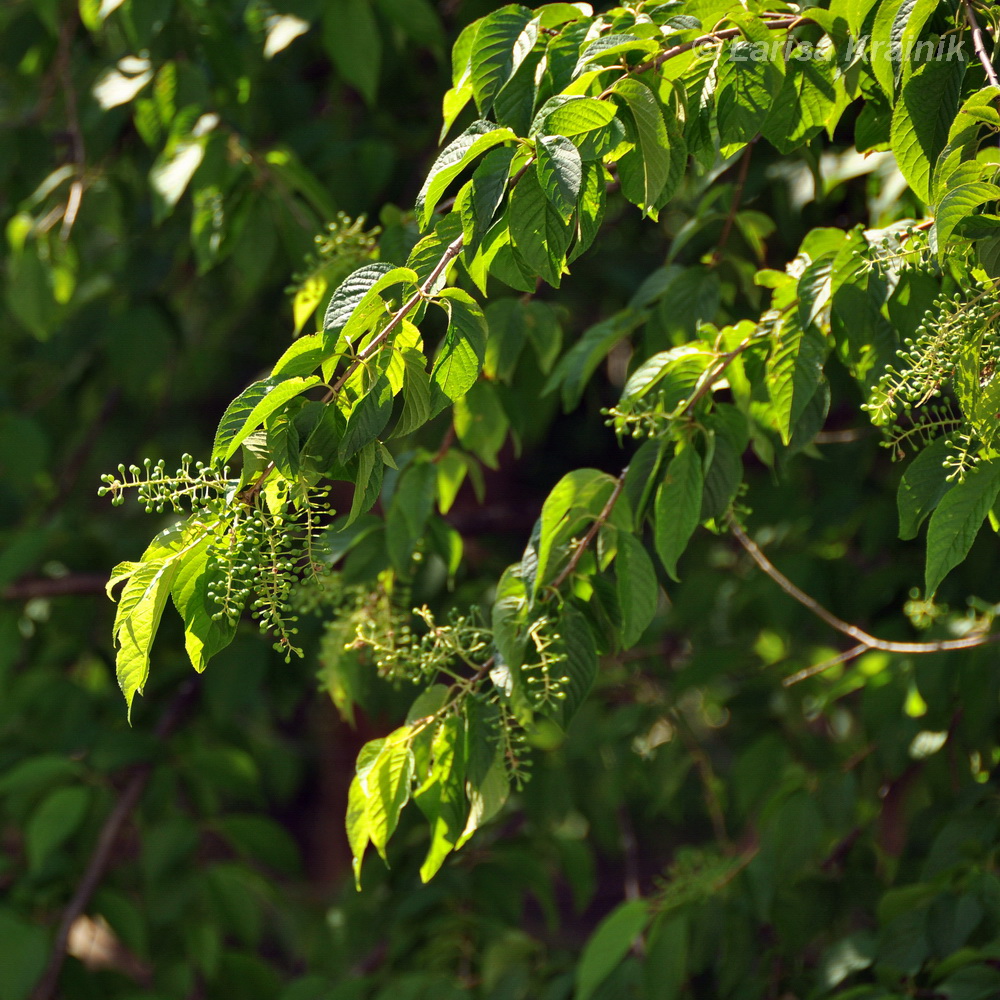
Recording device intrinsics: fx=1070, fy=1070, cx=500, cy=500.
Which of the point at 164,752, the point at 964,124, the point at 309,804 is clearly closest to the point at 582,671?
the point at 964,124

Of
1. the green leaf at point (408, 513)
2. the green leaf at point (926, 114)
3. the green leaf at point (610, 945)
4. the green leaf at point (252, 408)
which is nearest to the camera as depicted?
the green leaf at point (252, 408)

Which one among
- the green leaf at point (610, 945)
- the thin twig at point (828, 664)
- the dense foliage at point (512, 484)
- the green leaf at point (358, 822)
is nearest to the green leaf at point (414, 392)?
the dense foliage at point (512, 484)

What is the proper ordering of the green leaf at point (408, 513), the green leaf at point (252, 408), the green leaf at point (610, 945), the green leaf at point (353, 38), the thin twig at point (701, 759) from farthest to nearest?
1. the thin twig at point (701, 759)
2. the green leaf at point (353, 38)
3. the green leaf at point (610, 945)
4. the green leaf at point (408, 513)
5. the green leaf at point (252, 408)

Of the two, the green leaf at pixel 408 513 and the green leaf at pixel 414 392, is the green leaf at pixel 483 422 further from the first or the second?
the green leaf at pixel 414 392

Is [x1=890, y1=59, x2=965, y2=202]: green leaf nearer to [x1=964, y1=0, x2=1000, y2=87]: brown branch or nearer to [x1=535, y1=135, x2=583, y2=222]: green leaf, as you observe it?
[x1=964, y1=0, x2=1000, y2=87]: brown branch

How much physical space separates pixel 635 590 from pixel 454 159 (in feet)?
1.29

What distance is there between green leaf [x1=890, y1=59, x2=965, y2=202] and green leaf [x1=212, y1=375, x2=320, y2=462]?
496 mm

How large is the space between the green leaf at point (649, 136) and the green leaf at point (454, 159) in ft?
0.31

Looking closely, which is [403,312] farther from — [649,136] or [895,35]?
[895,35]

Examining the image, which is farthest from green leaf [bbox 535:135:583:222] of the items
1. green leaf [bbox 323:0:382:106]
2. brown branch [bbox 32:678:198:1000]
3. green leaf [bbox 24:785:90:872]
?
brown branch [bbox 32:678:198:1000]

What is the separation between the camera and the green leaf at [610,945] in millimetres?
1317

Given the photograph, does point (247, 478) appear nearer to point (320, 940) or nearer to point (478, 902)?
point (478, 902)

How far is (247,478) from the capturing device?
0.75 m

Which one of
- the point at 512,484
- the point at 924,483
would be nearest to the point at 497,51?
the point at 924,483
